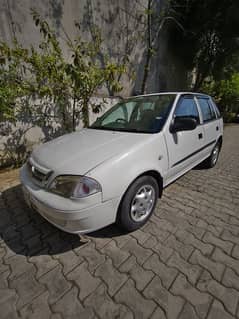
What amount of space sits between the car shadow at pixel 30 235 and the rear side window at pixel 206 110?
295cm

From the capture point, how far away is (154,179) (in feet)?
6.79

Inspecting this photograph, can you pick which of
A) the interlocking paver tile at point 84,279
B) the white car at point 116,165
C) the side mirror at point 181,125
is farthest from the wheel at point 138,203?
the side mirror at point 181,125

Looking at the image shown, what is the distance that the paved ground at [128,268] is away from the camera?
51.1 inches

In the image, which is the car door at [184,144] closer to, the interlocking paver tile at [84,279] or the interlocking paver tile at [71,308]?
the interlocking paver tile at [84,279]

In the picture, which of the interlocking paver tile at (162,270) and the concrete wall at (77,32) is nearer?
the interlocking paver tile at (162,270)

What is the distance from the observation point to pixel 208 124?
3.15m

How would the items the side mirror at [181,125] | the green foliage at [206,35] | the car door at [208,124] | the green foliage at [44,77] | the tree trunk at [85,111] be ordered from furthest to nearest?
the green foliage at [206,35], the tree trunk at [85,111], the green foliage at [44,77], the car door at [208,124], the side mirror at [181,125]

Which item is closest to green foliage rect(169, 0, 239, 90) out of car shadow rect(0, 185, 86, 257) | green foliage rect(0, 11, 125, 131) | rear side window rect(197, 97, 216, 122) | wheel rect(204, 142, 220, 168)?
green foliage rect(0, 11, 125, 131)

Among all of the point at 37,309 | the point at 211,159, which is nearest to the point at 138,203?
the point at 37,309

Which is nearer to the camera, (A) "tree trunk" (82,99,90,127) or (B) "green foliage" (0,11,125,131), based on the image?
(B) "green foliage" (0,11,125,131)

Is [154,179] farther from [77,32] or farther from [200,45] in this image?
[200,45]

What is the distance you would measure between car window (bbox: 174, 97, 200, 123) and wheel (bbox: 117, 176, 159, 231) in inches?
43.8

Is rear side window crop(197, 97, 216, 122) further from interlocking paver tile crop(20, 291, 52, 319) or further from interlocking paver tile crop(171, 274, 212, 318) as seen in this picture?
interlocking paver tile crop(20, 291, 52, 319)

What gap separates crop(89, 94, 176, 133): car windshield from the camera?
2.27 metres
